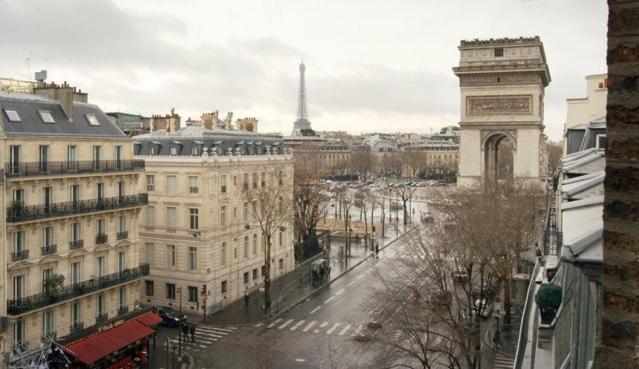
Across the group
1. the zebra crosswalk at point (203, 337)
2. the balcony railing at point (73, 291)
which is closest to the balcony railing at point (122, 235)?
the balcony railing at point (73, 291)

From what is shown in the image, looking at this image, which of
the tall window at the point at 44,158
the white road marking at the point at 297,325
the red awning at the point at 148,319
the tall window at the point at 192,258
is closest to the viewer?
the tall window at the point at 44,158

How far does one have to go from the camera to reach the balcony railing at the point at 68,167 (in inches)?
1129

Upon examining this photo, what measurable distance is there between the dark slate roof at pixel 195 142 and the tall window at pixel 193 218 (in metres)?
3.84

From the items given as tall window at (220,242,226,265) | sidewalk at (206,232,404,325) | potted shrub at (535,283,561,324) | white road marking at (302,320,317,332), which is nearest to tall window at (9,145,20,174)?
sidewalk at (206,232,404,325)

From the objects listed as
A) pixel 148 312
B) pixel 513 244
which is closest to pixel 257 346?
pixel 148 312

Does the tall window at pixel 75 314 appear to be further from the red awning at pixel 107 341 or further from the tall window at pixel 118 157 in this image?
the tall window at pixel 118 157

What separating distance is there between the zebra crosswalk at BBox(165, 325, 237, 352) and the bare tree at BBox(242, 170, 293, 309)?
4307mm

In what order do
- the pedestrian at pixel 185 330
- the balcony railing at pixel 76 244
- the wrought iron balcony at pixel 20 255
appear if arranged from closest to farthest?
the wrought iron balcony at pixel 20 255
the balcony railing at pixel 76 244
the pedestrian at pixel 185 330

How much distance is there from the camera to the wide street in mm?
31766

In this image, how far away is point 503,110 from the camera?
186 feet

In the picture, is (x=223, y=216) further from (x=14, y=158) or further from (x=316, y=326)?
(x=14, y=158)

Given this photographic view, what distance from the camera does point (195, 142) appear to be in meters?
42.9

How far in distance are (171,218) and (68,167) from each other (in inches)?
474

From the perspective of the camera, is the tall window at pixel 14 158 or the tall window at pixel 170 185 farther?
the tall window at pixel 170 185
